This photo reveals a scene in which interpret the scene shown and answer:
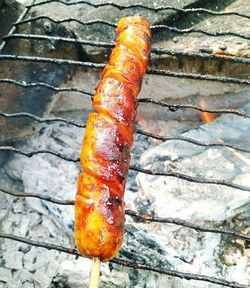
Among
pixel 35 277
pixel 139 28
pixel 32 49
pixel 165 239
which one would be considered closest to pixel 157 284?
pixel 165 239

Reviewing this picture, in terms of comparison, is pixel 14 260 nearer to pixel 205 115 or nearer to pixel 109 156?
pixel 109 156

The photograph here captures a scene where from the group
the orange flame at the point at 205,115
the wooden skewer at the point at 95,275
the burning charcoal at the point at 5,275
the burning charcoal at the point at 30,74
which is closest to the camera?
the wooden skewer at the point at 95,275

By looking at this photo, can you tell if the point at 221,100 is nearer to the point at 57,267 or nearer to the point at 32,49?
the point at 32,49

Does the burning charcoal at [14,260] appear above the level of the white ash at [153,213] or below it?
below

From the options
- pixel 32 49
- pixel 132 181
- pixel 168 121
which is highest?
pixel 32 49

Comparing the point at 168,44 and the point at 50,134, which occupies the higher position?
the point at 168,44

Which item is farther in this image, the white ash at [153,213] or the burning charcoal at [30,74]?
the burning charcoal at [30,74]

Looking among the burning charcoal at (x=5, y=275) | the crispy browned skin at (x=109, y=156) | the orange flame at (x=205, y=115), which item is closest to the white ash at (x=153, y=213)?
the burning charcoal at (x=5, y=275)

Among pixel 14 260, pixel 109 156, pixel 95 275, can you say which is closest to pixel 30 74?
pixel 14 260

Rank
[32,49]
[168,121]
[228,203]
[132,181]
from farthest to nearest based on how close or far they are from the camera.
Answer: [168,121] < [32,49] < [132,181] < [228,203]

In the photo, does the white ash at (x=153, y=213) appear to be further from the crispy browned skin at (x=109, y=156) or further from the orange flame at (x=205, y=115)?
the crispy browned skin at (x=109, y=156)
